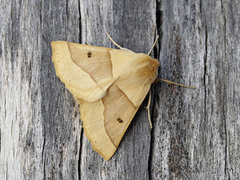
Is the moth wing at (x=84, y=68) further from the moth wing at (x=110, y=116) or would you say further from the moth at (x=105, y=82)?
the moth wing at (x=110, y=116)

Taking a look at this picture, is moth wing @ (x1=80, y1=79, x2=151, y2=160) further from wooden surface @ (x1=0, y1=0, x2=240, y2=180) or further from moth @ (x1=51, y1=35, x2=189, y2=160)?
wooden surface @ (x1=0, y1=0, x2=240, y2=180)

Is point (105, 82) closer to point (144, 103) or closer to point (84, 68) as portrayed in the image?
point (84, 68)

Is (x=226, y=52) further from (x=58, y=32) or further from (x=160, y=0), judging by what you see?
(x=58, y=32)

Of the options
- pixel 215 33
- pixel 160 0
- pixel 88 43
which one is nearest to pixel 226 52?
pixel 215 33

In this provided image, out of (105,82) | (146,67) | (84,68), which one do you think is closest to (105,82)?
(105,82)

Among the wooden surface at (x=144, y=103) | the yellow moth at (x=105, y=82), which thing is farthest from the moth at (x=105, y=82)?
the wooden surface at (x=144, y=103)
